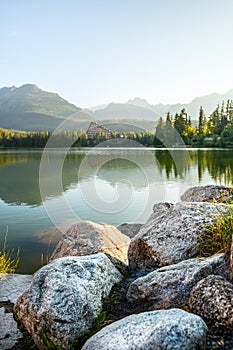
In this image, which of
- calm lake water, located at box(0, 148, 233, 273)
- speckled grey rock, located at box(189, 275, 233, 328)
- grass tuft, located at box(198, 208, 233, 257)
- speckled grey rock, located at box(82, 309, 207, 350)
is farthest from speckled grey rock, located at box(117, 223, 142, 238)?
speckled grey rock, located at box(82, 309, 207, 350)

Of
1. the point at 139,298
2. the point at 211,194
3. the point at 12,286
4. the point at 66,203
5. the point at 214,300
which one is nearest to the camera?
the point at 214,300

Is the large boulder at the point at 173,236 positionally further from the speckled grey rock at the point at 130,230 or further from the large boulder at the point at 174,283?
the speckled grey rock at the point at 130,230

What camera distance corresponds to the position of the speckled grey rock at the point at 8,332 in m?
4.36

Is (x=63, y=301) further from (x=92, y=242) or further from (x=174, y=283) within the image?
(x=92, y=242)

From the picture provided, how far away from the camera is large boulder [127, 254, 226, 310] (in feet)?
13.9

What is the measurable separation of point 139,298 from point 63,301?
1122 mm

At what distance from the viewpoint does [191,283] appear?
14.1ft

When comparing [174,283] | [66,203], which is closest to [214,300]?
[174,283]

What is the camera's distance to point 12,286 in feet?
21.4

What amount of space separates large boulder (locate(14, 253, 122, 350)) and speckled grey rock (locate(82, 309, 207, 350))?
514mm

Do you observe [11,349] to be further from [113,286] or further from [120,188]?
[120,188]

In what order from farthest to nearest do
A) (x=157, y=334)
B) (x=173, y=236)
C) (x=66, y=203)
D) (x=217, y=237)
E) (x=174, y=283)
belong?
1. (x=66, y=203)
2. (x=173, y=236)
3. (x=217, y=237)
4. (x=174, y=283)
5. (x=157, y=334)

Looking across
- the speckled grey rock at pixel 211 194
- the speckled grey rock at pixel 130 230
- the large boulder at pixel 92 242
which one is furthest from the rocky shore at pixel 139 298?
the speckled grey rock at pixel 130 230

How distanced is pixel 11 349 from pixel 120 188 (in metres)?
19.6
